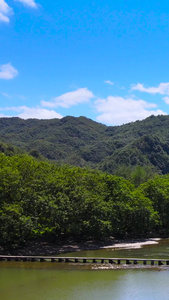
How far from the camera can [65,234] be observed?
5362 centimetres

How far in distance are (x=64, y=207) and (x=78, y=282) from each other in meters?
17.9

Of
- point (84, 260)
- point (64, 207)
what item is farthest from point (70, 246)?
point (84, 260)

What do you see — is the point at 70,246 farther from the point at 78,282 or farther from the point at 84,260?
the point at 78,282

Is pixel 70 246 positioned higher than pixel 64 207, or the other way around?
pixel 64 207

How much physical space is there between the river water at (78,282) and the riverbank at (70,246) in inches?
240

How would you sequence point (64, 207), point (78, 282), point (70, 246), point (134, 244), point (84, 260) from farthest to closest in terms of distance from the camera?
point (134, 244), point (70, 246), point (64, 207), point (84, 260), point (78, 282)

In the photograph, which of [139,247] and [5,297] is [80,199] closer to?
[139,247]

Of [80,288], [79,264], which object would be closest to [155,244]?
[79,264]

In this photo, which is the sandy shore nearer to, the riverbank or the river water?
the riverbank

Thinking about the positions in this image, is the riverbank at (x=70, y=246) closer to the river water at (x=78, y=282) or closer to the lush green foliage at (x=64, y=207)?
the lush green foliage at (x=64, y=207)

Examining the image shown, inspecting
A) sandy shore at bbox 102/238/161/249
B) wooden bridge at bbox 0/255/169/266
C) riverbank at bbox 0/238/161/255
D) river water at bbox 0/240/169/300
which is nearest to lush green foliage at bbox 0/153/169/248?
riverbank at bbox 0/238/161/255

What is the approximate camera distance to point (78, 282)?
31094mm

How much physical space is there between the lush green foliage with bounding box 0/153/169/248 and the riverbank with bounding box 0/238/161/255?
1162 millimetres

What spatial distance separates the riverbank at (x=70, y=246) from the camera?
150ft
